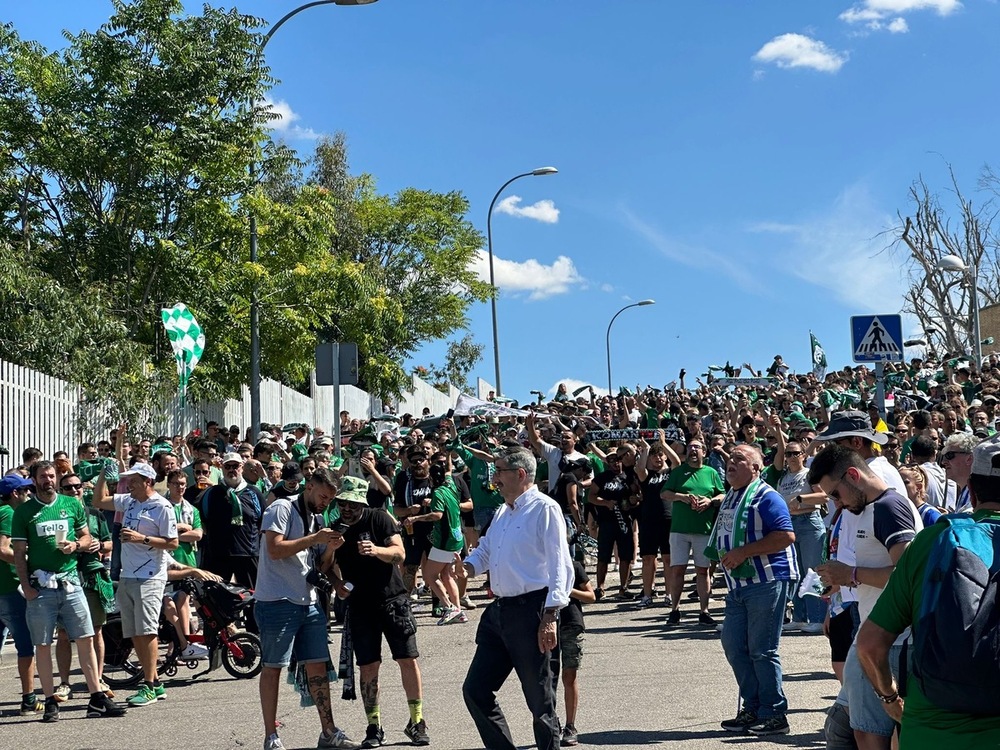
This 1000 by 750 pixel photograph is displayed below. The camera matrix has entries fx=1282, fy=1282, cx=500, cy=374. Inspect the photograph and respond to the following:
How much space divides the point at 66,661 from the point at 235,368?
18.7 m

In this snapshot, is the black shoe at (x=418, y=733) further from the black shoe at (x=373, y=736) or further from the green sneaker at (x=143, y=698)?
the green sneaker at (x=143, y=698)

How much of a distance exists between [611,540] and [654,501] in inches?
41.3

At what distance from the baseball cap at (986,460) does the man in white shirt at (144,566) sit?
7530 millimetres

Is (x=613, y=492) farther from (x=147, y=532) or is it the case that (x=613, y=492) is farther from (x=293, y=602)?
(x=293, y=602)

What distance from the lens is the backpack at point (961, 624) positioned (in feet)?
11.7

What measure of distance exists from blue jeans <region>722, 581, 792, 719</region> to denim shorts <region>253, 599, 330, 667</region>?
268 centimetres

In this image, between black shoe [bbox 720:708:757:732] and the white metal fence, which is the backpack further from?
the white metal fence

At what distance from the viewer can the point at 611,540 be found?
15984mm

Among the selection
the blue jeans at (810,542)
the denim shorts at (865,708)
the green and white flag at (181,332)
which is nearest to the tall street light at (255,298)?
the green and white flag at (181,332)

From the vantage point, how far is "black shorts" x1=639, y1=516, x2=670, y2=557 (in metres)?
15.2

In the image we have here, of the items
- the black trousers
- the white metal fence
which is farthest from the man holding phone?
the white metal fence

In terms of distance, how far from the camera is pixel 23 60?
27781mm

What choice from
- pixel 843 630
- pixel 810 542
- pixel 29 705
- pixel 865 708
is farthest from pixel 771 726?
pixel 29 705

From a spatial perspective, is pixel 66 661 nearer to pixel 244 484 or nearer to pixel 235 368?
pixel 244 484
